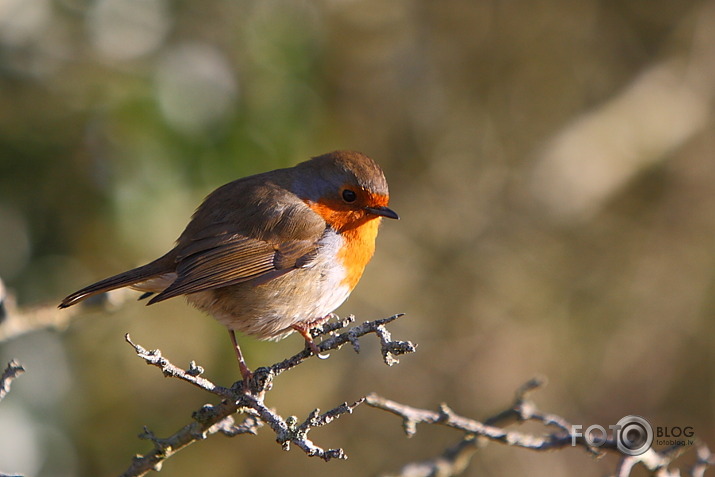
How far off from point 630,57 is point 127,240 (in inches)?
195

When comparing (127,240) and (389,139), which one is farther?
(389,139)

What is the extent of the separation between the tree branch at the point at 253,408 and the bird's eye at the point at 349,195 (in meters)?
1.28

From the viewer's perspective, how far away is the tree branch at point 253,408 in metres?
2.32

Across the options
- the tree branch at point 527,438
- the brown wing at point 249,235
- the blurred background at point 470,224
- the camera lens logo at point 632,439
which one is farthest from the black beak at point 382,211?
the camera lens logo at point 632,439

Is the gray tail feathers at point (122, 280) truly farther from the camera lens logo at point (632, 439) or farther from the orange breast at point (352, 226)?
the camera lens logo at point (632, 439)

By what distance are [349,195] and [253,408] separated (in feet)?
4.97

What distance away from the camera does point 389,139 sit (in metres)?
6.92

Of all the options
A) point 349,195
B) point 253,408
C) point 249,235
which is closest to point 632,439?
point 253,408

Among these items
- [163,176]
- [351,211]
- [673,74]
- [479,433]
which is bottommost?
[479,433]

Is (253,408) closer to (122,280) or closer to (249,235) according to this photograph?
(122,280)

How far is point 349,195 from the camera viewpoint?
3879mm

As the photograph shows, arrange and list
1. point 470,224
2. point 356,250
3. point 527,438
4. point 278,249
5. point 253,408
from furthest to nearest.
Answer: point 470,224
point 356,250
point 278,249
point 527,438
point 253,408

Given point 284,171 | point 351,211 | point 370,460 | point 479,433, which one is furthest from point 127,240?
point 370,460

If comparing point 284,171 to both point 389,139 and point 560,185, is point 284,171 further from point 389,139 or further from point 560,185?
point 560,185
